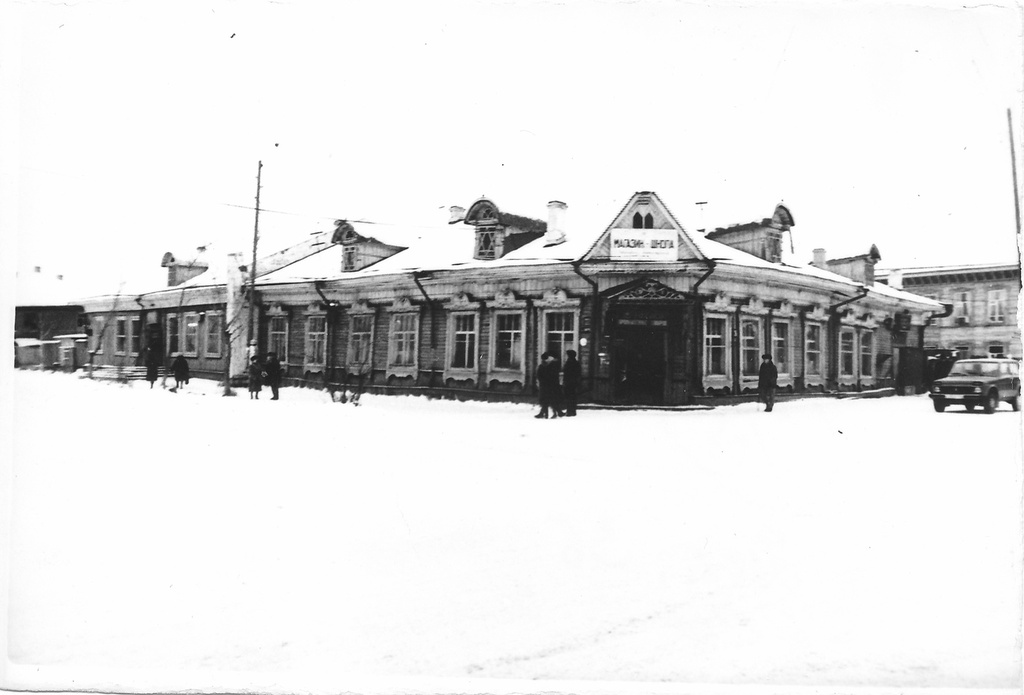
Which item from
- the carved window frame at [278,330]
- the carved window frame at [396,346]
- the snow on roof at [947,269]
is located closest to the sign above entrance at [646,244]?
the snow on roof at [947,269]

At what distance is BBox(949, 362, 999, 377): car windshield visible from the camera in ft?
10.8

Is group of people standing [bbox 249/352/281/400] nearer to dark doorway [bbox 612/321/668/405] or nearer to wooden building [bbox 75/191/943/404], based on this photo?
wooden building [bbox 75/191/943/404]

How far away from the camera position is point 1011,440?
10.7 ft

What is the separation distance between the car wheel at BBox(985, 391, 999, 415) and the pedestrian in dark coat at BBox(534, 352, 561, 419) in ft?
7.55

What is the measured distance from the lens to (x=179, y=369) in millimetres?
3756

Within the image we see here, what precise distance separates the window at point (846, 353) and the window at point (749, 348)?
1.95 feet

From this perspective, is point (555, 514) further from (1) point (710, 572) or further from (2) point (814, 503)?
(2) point (814, 503)

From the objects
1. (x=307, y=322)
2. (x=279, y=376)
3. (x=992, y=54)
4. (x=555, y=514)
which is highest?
(x=992, y=54)

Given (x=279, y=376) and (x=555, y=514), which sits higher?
(x=279, y=376)

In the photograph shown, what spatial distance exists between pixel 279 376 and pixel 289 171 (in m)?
1.28

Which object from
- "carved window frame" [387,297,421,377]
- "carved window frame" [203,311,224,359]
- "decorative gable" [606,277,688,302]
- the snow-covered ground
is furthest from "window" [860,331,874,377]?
"carved window frame" [203,311,224,359]

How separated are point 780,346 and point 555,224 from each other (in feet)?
5.25

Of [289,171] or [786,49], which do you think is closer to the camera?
[786,49]

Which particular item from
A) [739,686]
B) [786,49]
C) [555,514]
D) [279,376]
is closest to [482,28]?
[786,49]
